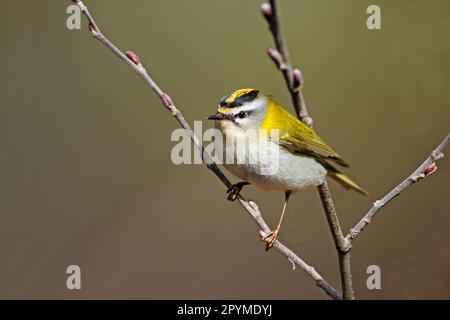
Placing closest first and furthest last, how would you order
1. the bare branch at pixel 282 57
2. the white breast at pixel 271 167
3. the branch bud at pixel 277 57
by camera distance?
the bare branch at pixel 282 57, the branch bud at pixel 277 57, the white breast at pixel 271 167

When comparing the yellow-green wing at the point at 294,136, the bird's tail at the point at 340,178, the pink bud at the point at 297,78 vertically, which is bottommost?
the pink bud at the point at 297,78

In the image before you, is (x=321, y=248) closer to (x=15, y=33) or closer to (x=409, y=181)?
(x=409, y=181)

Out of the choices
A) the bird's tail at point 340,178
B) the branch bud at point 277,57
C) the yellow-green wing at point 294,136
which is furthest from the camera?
the bird's tail at point 340,178

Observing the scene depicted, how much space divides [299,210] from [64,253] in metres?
1.88

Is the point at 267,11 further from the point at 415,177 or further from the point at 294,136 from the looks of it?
the point at 294,136

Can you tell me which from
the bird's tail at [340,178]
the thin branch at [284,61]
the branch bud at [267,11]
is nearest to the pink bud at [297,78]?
the thin branch at [284,61]

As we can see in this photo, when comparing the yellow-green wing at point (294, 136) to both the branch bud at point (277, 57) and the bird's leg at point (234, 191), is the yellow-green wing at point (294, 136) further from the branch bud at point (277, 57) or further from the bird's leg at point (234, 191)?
the branch bud at point (277, 57)

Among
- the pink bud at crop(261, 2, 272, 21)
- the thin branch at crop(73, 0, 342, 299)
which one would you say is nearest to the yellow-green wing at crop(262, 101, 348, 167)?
the thin branch at crop(73, 0, 342, 299)

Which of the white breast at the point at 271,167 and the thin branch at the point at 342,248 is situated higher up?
the white breast at the point at 271,167

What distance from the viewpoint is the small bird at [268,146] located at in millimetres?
2617

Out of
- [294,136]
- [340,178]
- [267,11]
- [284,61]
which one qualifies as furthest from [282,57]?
[340,178]

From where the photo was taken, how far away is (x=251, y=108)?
2734 millimetres

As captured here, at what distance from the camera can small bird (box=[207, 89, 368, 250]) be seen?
2.62m

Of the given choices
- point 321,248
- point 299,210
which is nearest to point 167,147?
point 299,210
